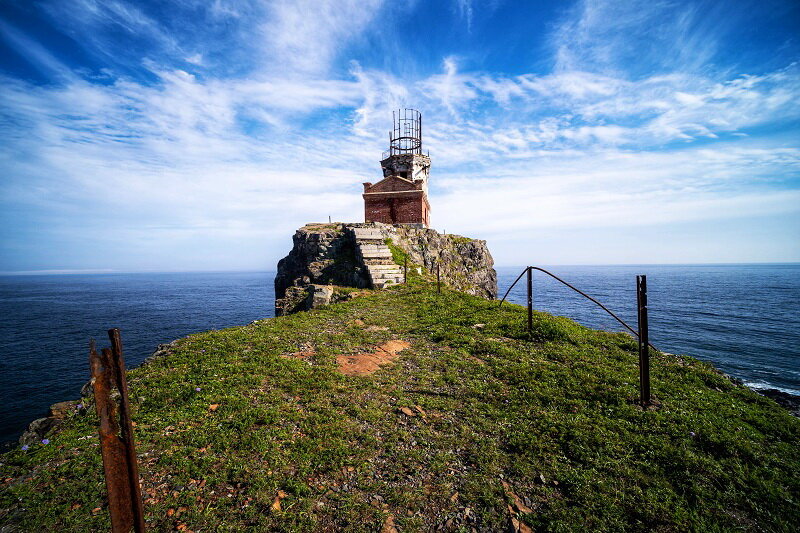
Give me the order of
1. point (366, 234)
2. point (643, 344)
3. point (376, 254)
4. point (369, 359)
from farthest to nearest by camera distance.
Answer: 1. point (366, 234)
2. point (376, 254)
3. point (369, 359)
4. point (643, 344)

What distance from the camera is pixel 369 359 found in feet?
39.7

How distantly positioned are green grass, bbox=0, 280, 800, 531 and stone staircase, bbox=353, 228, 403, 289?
1544 centimetres

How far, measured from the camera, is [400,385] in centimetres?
995

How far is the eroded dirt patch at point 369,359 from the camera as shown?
36.4 ft

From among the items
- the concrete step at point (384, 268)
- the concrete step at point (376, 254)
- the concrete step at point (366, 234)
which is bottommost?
the concrete step at point (384, 268)

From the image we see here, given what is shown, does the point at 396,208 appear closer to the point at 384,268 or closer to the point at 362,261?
the point at 362,261

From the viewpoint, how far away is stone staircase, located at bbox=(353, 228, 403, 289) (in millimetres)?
26856

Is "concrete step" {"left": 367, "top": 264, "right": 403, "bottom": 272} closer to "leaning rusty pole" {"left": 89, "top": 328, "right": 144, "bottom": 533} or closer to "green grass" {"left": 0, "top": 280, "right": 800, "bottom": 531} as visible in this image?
"green grass" {"left": 0, "top": 280, "right": 800, "bottom": 531}

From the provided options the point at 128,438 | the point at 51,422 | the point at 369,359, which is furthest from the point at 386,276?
the point at 128,438

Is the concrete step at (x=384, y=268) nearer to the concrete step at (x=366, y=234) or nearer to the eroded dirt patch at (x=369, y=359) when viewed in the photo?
the concrete step at (x=366, y=234)

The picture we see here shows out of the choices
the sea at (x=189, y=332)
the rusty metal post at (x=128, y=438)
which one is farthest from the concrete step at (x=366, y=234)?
the rusty metal post at (x=128, y=438)

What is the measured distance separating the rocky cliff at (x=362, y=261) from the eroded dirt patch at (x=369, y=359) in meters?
9.51

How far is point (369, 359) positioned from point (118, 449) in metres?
9.27

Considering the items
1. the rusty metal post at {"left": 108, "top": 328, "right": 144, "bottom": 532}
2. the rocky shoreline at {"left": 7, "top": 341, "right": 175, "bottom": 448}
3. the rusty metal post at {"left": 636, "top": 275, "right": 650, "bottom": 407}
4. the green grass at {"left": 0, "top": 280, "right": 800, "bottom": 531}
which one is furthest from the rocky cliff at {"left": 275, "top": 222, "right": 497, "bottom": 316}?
the rusty metal post at {"left": 108, "top": 328, "right": 144, "bottom": 532}
